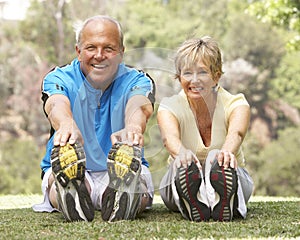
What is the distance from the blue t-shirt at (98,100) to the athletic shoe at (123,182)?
48 centimetres

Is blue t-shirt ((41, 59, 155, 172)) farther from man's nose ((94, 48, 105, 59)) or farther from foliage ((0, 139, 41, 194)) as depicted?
foliage ((0, 139, 41, 194))

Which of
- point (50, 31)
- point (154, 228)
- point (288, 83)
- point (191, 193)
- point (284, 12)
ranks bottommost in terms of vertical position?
point (154, 228)

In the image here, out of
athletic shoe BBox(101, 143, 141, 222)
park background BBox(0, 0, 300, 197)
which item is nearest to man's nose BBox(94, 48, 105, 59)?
athletic shoe BBox(101, 143, 141, 222)

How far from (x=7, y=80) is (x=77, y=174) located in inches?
701

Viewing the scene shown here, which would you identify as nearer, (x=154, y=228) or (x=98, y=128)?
(x=154, y=228)

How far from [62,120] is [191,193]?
700 mm

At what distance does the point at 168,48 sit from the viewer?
22016mm

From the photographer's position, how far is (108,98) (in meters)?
3.49

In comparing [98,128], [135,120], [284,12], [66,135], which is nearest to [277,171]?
[284,12]

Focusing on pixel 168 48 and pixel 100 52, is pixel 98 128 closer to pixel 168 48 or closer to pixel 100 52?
pixel 100 52

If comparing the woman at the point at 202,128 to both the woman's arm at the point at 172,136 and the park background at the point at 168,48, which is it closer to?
the woman's arm at the point at 172,136

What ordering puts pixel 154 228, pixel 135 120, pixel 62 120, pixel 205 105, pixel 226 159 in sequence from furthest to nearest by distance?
1. pixel 205 105
2. pixel 135 120
3. pixel 62 120
4. pixel 226 159
5. pixel 154 228

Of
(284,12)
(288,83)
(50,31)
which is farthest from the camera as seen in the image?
(288,83)

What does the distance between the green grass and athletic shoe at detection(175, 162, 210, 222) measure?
6 cm
